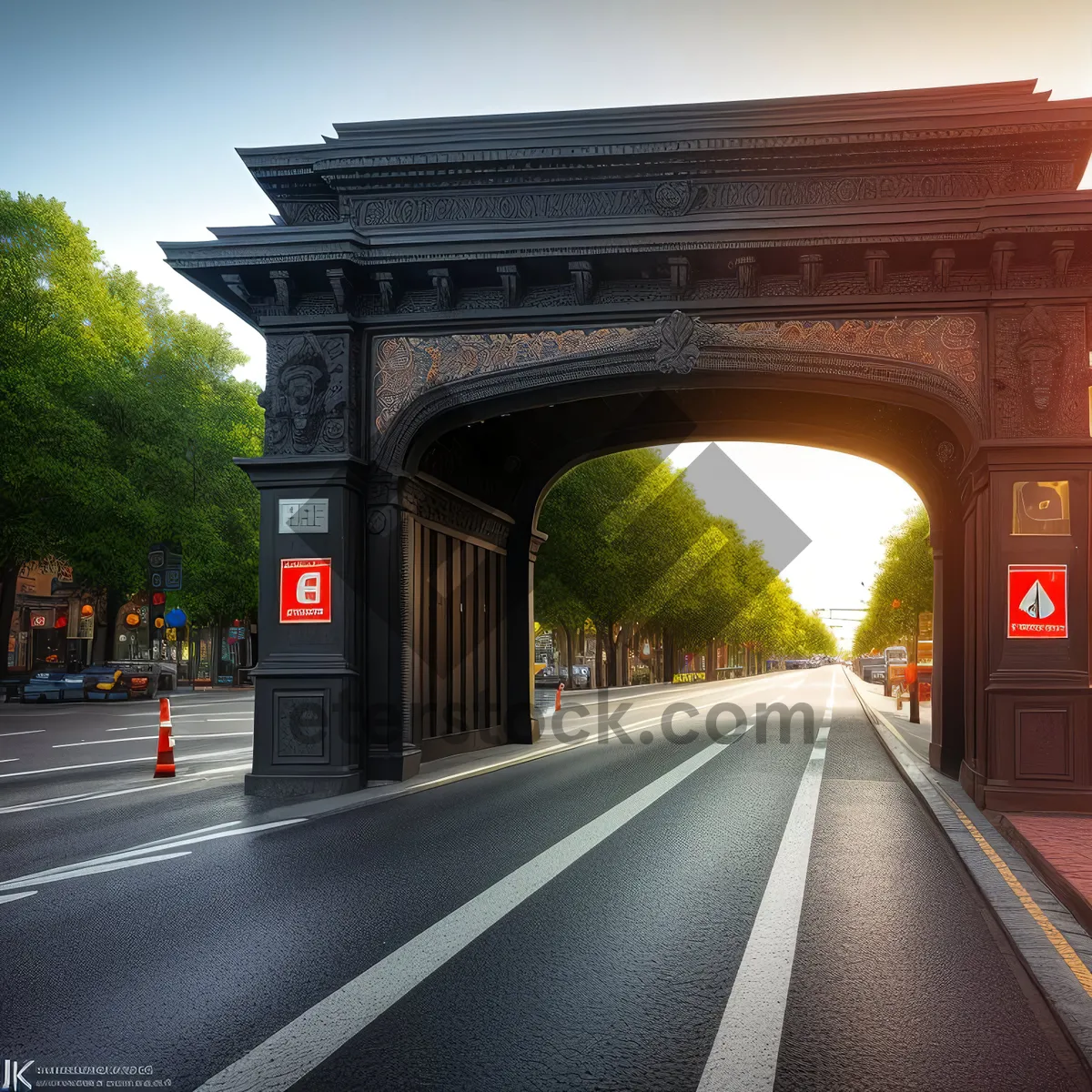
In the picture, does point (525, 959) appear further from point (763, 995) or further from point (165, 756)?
point (165, 756)

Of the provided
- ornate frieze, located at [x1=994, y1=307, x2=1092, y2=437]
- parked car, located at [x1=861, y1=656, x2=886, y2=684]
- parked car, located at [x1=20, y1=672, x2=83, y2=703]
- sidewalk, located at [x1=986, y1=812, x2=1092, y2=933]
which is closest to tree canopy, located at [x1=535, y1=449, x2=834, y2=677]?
parked car, located at [x1=861, y1=656, x2=886, y2=684]

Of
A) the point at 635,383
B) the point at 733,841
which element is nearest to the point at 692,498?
the point at 635,383

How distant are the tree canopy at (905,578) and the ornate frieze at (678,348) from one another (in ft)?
129

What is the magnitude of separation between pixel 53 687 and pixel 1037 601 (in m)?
30.2

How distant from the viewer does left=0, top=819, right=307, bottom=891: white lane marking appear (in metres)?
7.29

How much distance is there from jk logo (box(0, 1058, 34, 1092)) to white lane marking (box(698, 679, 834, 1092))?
2.42 meters

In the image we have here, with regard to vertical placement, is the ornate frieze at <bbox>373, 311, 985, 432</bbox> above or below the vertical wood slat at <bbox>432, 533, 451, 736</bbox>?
above

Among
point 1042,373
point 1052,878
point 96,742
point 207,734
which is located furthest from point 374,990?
point 207,734

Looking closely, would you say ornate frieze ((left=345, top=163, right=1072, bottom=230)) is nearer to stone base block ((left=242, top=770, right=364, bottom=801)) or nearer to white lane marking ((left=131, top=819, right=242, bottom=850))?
stone base block ((left=242, top=770, right=364, bottom=801))

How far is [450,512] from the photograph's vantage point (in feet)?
51.4

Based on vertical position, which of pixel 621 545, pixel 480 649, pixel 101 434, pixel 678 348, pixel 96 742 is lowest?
pixel 96 742

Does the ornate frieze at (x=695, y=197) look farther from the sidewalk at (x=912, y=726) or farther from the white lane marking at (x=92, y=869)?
the sidewalk at (x=912, y=726)

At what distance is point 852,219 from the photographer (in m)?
11.7

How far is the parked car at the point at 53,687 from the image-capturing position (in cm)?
3256
